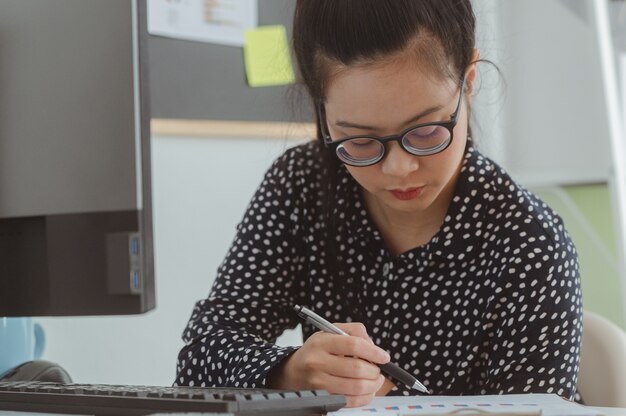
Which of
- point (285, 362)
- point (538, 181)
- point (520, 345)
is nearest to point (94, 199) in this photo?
point (285, 362)

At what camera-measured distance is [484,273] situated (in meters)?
1.09

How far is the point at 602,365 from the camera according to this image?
3.45 ft

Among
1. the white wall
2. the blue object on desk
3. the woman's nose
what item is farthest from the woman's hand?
the white wall

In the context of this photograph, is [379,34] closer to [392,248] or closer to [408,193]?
[408,193]

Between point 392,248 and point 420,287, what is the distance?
8 centimetres

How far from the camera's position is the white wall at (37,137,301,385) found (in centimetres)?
183

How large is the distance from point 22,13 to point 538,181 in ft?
5.66

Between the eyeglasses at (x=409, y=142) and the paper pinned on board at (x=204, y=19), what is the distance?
1073mm

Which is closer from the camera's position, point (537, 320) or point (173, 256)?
point (537, 320)

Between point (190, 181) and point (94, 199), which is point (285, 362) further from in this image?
point (190, 181)

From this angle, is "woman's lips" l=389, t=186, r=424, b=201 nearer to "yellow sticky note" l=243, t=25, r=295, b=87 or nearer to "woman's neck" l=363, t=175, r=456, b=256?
"woman's neck" l=363, t=175, r=456, b=256

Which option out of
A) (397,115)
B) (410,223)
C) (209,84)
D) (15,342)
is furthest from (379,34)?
(209,84)

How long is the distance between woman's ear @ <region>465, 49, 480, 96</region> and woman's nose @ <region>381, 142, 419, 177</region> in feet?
0.44

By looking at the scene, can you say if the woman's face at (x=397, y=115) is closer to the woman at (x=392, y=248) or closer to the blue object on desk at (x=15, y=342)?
the woman at (x=392, y=248)
